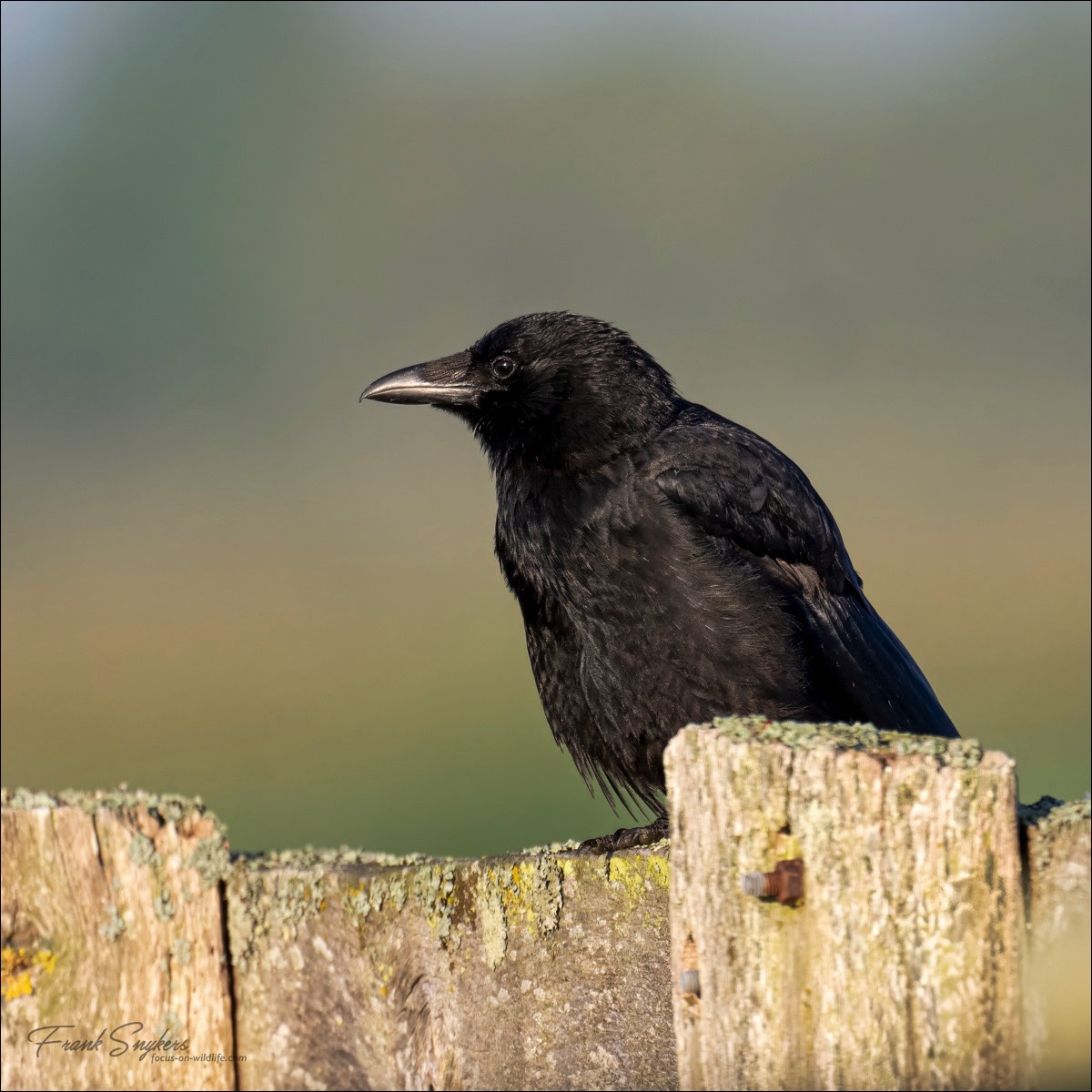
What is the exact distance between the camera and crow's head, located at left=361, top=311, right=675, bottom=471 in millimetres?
5992

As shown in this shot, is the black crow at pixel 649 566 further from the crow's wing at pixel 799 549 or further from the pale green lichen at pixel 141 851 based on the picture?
the pale green lichen at pixel 141 851

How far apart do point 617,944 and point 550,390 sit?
301 cm

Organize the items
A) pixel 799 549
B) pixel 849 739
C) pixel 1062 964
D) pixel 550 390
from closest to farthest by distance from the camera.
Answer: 1. pixel 1062 964
2. pixel 849 739
3. pixel 799 549
4. pixel 550 390

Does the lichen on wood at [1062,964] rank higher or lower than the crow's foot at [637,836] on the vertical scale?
lower

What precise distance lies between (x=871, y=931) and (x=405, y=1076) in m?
1.06

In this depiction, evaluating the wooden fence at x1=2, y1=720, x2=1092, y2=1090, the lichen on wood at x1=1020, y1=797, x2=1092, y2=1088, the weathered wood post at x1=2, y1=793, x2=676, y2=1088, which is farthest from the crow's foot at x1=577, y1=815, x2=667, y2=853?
the lichen on wood at x1=1020, y1=797, x2=1092, y2=1088

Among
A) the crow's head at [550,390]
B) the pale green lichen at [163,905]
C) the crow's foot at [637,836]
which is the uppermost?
the crow's head at [550,390]

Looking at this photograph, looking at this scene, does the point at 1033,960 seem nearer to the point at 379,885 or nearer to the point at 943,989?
the point at 943,989

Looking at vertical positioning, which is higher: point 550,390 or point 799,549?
point 550,390

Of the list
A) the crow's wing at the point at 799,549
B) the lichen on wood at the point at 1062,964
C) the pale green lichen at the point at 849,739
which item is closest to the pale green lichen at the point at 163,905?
the pale green lichen at the point at 849,739

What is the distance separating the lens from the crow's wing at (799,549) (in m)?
5.70

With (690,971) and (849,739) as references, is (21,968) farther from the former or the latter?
(849,739)

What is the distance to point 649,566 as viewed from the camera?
553 centimetres

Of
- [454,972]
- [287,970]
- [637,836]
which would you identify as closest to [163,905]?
[287,970]
